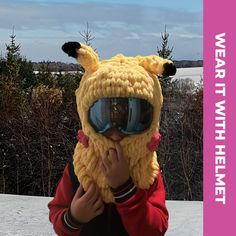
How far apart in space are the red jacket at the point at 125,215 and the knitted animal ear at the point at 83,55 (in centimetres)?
39

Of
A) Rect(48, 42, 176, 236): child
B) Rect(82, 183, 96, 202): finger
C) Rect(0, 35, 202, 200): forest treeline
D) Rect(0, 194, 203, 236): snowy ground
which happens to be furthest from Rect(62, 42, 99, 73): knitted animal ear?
Rect(0, 35, 202, 200): forest treeline

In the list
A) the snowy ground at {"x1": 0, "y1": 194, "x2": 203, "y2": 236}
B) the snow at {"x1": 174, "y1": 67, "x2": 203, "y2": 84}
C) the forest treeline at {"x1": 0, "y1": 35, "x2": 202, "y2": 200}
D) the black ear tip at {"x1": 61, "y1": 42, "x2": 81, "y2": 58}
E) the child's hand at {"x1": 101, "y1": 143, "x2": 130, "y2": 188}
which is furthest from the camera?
the snow at {"x1": 174, "y1": 67, "x2": 203, "y2": 84}

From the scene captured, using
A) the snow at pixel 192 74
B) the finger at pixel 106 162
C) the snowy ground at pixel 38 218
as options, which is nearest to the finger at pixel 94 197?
the finger at pixel 106 162

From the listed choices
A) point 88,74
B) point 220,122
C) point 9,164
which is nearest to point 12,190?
point 9,164

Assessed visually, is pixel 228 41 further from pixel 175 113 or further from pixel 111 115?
pixel 175 113

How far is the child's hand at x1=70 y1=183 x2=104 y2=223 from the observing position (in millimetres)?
1740

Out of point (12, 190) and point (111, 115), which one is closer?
point (111, 115)

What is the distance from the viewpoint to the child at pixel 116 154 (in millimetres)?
1708

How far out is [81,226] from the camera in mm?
1791

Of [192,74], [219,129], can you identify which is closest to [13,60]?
[192,74]

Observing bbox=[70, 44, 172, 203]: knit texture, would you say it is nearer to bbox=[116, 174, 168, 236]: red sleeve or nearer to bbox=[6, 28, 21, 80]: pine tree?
bbox=[116, 174, 168, 236]: red sleeve

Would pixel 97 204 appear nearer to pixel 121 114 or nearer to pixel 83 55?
pixel 121 114

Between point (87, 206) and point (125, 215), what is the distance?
134mm

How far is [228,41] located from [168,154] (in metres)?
3.18
